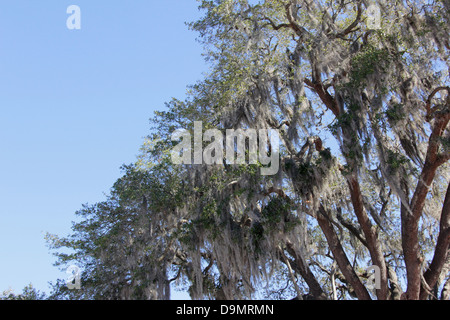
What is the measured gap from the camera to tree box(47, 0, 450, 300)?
35.4 ft

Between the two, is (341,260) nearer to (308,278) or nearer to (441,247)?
(308,278)

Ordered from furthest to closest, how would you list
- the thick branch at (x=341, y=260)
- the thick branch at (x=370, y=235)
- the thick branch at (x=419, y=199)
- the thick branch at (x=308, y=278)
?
the thick branch at (x=308, y=278) → the thick branch at (x=341, y=260) → the thick branch at (x=370, y=235) → the thick branch at (x=419, y=199)

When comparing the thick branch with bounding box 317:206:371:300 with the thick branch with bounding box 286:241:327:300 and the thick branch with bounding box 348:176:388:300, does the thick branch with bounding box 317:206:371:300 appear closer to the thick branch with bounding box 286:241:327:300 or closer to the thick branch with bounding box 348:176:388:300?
the thick branch with bounding box 348:176:388:300

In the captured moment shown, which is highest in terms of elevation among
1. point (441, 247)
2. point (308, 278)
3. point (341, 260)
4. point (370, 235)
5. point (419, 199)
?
point (419, 199)

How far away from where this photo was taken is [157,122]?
43.8 ft

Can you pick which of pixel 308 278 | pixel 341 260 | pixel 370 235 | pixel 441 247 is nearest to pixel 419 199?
pixel 441 247

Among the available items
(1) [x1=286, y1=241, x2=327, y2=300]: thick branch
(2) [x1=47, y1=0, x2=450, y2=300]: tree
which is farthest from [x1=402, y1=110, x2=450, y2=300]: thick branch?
(1) [x1=286, y1=241, x2=327, y2=300]: thick branch

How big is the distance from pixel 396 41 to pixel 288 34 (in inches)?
122

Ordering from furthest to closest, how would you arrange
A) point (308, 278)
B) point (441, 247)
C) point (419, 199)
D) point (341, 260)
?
point (308, 278), point (341, 260), point (441, 247), point (419, 199)

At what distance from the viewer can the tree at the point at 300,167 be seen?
10789 mm

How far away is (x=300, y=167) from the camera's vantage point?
11.0 m

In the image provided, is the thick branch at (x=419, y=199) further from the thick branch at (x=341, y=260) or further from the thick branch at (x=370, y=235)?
the thick branch at (x=341, y=260)

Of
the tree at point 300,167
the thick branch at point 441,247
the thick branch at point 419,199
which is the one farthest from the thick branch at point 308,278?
the thick branch at point 441,247
